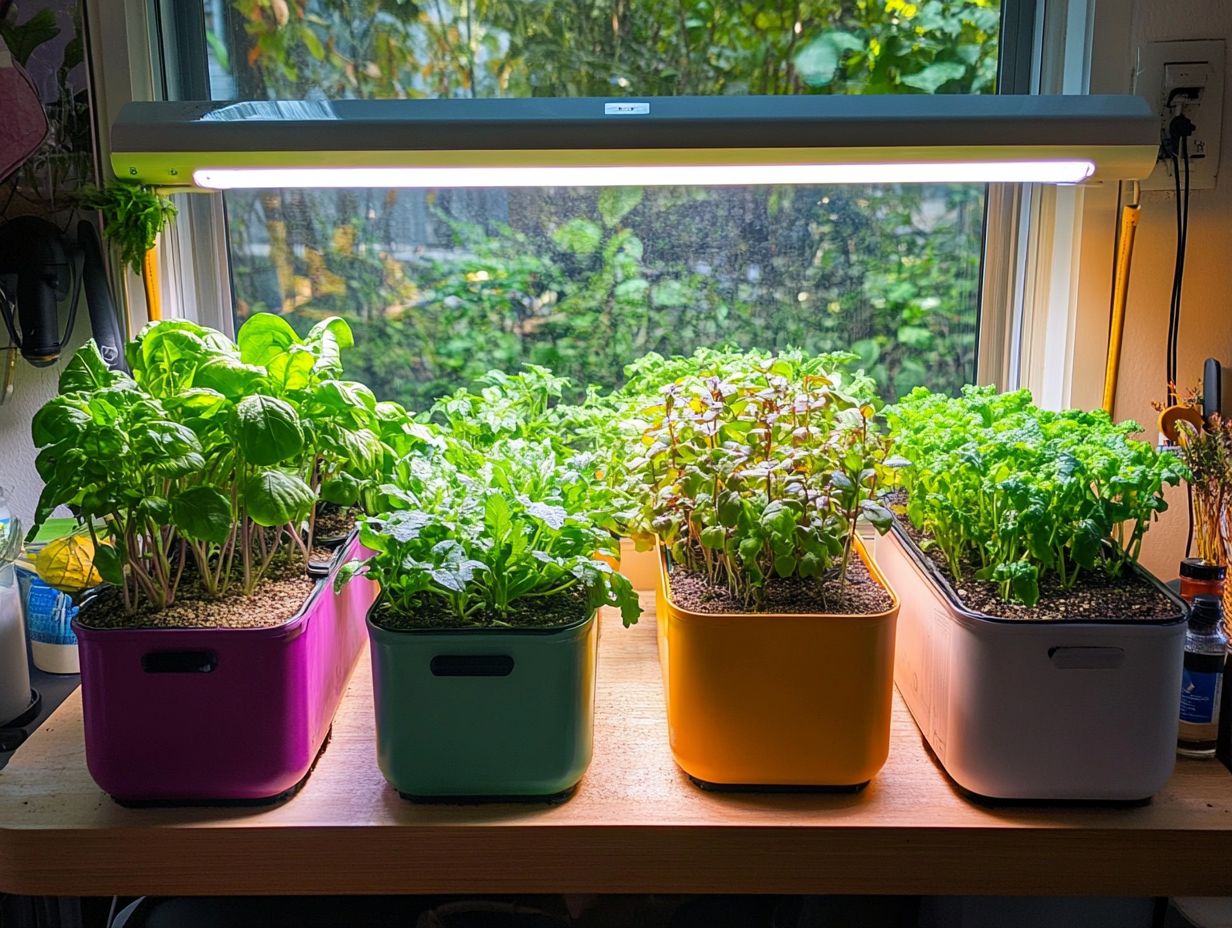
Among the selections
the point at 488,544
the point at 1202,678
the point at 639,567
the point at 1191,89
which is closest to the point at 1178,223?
the point at 1191,89

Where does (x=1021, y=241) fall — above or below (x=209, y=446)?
above

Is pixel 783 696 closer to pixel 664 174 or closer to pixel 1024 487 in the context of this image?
pixel 1024 487

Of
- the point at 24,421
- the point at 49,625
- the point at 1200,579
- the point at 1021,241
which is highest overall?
the point at 1021,241

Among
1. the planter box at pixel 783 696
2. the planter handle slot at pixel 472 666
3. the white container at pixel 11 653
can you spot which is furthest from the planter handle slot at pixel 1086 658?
the white container at pixel 11 653

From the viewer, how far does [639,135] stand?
1173mm

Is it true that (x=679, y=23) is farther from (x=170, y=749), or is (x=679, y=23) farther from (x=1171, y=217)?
(x=170, y=749)

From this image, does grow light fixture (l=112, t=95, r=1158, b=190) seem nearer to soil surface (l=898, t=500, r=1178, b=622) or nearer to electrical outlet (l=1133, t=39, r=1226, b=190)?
electrical outlet (l=1133, t=39, r=1226, b=190)

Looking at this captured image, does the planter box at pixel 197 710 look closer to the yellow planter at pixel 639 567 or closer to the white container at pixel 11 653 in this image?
the white container at pixel 11 653

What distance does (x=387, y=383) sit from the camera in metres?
1.70

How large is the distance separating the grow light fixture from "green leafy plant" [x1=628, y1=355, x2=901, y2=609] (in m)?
0.26

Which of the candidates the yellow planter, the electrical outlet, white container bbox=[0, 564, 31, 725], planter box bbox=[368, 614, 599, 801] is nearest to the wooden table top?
planter box bbox=[368, 614, 599, 801]

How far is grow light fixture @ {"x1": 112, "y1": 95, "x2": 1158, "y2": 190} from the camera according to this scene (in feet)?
3.84

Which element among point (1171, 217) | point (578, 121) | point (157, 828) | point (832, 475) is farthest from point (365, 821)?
point (1171, 217)

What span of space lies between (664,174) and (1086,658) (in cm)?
68
